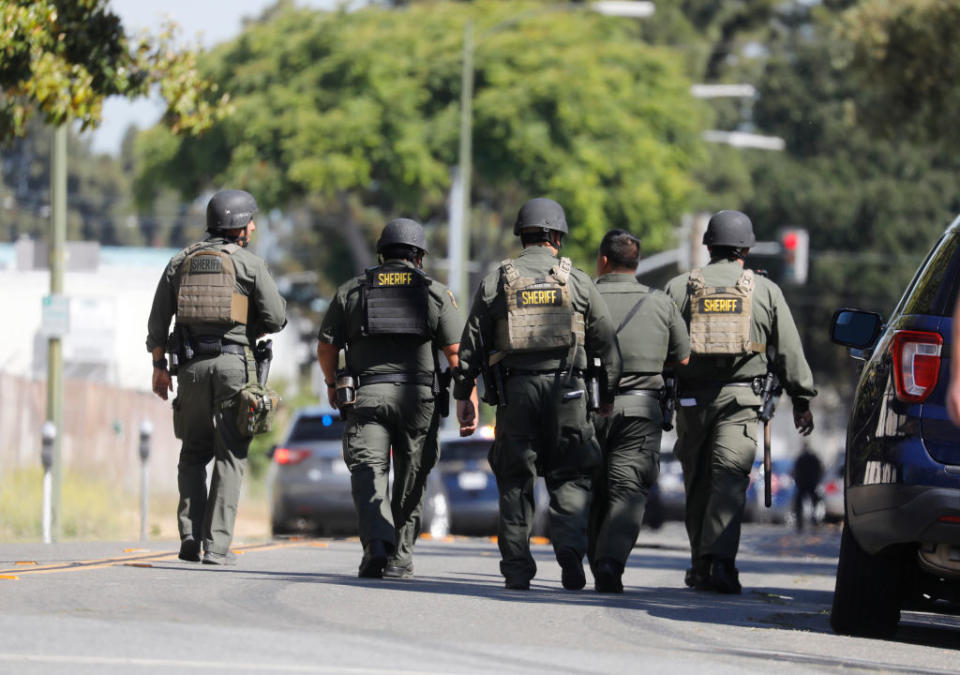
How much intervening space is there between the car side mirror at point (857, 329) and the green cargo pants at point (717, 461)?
1.91 m

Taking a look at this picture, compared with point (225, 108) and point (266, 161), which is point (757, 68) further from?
point (225, 108)

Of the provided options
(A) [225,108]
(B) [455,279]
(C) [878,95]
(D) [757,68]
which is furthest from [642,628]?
(D) [757,68]

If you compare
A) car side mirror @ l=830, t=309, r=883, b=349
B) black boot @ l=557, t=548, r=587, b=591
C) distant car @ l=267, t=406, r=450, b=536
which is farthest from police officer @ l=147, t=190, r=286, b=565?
distant car @ l=267, t=406, r=450, b=536

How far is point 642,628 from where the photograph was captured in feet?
26.8

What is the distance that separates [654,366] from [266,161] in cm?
2641

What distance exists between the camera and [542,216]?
10055mm

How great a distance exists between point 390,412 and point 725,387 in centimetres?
186

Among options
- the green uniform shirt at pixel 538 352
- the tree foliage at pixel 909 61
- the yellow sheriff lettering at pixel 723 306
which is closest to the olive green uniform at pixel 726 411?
the yellow sheriff lettering at pixel 723 306

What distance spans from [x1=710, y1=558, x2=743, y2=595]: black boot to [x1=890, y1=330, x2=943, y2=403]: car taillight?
315 cm

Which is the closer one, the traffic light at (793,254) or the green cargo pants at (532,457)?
the green cargo pants at (532,457)

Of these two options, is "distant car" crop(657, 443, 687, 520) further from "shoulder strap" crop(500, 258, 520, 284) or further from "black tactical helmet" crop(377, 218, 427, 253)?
"shoulder strap" crop(500, 258, 520, 284)

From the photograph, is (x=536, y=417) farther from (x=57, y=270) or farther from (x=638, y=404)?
(x=57, y=270)

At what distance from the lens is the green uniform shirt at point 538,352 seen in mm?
9906

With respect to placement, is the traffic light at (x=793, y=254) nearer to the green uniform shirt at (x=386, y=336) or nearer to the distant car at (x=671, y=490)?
the distant car at (x=671, y=490)
